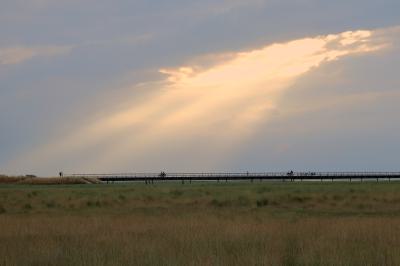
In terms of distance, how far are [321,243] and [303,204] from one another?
81.4 feet

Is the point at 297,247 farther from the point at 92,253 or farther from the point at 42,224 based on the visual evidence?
the point at 42,224

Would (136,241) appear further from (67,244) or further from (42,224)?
(42,224)

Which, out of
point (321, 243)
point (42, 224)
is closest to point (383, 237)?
point (321, 243)

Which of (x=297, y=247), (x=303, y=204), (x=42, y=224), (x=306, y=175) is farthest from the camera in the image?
(x=306, y=175)

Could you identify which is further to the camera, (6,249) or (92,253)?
(6,249)

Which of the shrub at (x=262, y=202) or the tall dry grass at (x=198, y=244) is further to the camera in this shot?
the shrub at (x=262, y=202)

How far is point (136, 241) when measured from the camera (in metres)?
16.1

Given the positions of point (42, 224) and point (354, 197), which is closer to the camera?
point (42, 224)

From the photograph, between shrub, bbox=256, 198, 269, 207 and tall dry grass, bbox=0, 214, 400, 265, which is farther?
shrub, bbox=256, 198, 269, 207

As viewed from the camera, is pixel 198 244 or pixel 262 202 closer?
pixel 198 244

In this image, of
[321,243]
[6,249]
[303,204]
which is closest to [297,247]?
[321,243]

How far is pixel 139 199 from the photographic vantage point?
45.0 metres

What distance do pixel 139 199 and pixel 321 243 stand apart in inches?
1217

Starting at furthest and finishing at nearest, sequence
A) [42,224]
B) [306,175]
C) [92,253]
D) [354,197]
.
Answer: [306,175] < [354,197] < [42,224] < [92,253]
